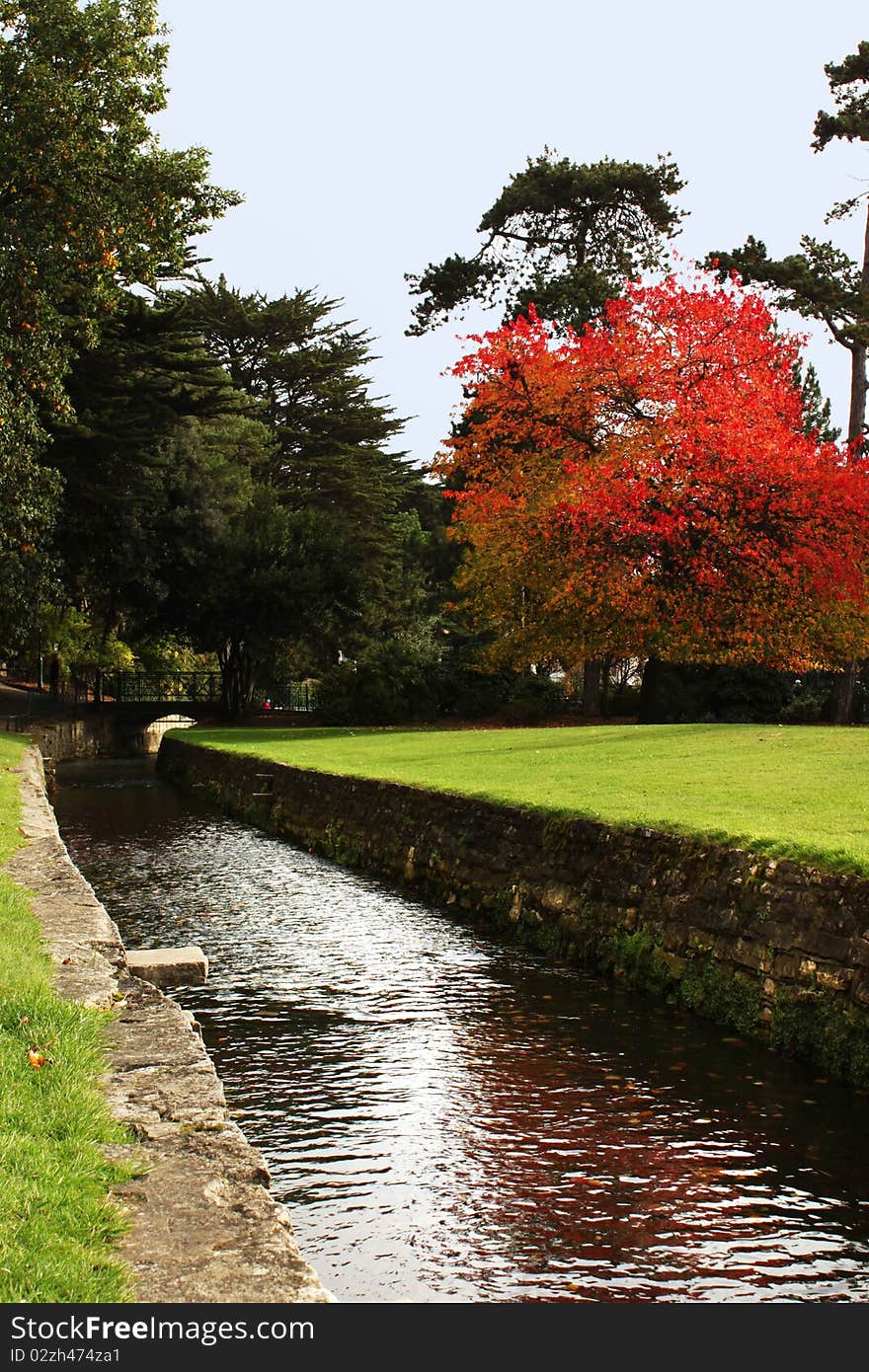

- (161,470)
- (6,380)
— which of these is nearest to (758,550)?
(6,380)

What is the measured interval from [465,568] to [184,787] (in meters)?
8.14

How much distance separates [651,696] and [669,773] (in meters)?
12.6

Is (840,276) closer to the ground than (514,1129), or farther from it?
farther from it

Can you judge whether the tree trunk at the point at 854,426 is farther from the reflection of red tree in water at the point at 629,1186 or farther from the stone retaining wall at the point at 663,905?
the reflection of red tree in water at the point at 629,1186

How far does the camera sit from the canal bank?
132 inches

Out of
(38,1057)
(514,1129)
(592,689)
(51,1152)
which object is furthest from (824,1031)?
(592,689)

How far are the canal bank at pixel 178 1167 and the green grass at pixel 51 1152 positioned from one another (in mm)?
92

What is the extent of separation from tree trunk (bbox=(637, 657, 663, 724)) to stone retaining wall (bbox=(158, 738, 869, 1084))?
12.1m

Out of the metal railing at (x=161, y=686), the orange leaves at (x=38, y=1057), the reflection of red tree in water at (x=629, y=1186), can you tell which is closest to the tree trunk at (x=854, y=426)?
the reflection of red tree in water at (x=629, y=1186)

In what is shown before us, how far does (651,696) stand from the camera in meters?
26.6

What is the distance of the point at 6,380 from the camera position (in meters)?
22.6

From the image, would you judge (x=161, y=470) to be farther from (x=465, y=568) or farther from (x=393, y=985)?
(x=393, y=985)

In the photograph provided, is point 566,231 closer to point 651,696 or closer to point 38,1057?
point 651,696

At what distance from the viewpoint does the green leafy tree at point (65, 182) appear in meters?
21.8
